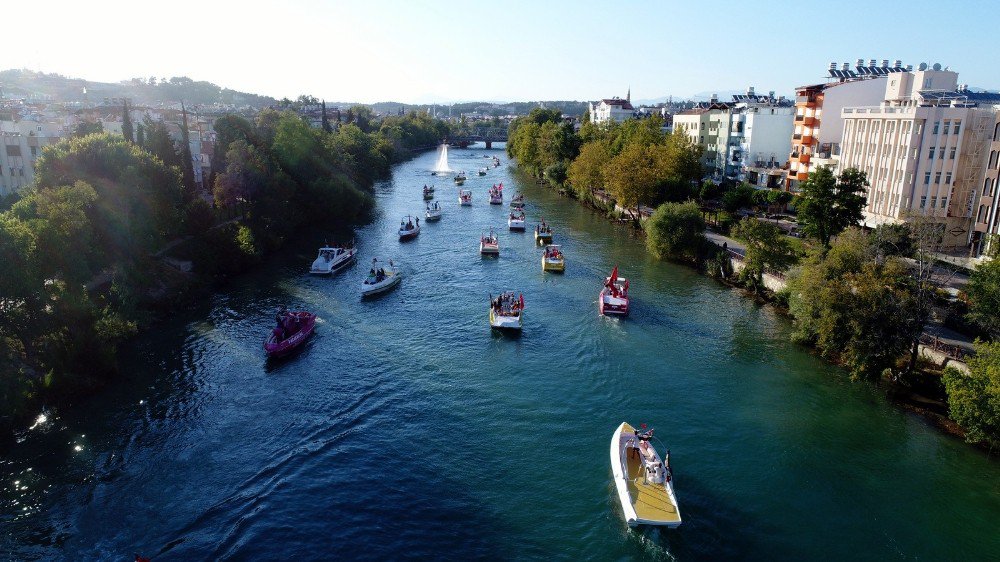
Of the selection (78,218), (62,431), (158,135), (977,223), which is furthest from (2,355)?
(977,223)

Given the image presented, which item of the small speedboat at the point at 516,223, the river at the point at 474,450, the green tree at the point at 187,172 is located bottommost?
the river at the point at 474,450

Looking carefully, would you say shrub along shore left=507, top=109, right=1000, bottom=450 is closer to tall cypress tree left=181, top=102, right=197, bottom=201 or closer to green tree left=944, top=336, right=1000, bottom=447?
green tree left=944, top=336, right=1000, bottom=447

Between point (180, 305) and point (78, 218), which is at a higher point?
point (78, 218)

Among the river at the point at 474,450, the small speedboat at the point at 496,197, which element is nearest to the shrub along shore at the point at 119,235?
the river at the point at 474,450

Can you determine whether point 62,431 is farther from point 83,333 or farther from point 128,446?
point 83,333

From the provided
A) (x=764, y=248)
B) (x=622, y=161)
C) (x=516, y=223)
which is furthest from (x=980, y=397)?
(x=516, y=223)

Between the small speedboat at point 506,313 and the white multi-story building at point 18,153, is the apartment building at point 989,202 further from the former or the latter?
the white multi-story building at point 18,153
